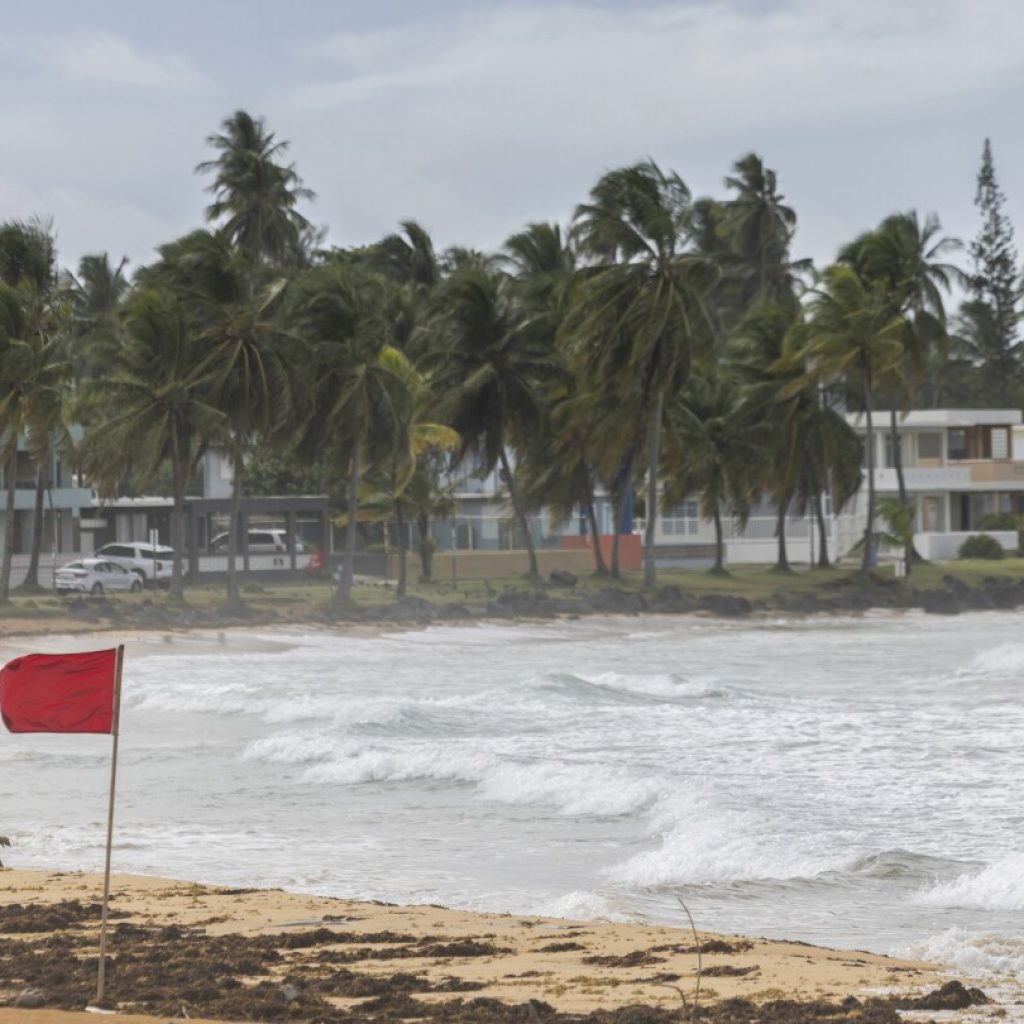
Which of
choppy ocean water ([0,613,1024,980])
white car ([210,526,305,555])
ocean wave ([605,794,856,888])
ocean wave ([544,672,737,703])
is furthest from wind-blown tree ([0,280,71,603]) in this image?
ocean wave ([605,794,856,888])

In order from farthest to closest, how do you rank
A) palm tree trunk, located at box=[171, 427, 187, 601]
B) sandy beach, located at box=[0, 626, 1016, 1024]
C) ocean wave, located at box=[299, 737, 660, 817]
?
1. palm tree trunk, located at box=[171, 427, 187, 601]
2. ocean wave, located at box=[299, 737, 660, 817]
3. sandy beach, located at box=[0, 626, 1016, 1024]

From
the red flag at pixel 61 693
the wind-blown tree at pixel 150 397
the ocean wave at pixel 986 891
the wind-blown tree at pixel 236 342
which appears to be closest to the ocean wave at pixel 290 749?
the ocean wave at pixel 986 891

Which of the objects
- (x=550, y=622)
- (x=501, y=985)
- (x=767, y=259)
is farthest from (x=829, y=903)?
(x=767, y=259)

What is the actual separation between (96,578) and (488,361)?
11244 mm

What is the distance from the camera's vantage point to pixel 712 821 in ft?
45.4

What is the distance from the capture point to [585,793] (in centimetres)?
1555

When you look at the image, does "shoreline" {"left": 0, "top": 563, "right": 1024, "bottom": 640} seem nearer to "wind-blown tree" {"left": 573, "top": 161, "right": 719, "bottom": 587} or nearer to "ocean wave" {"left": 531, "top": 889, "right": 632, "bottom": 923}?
"wind-blown tree" {"left": 573, "top": 161, "right": 719, "bottom": 587}

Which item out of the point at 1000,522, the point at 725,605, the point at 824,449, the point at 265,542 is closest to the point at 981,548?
the point at 1000,522

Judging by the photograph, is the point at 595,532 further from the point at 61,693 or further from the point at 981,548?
the point at 61,693

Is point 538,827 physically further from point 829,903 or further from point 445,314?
point 445,314

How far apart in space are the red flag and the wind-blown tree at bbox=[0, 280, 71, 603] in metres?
32.2

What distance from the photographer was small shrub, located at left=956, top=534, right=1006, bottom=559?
59.0 metres

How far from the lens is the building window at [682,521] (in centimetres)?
5859

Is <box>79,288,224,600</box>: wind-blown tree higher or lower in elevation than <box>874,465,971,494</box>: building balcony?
higher
